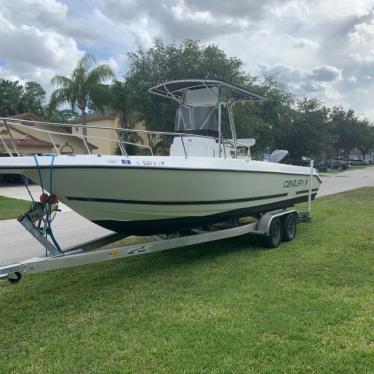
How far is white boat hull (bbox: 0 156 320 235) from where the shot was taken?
14.2ft

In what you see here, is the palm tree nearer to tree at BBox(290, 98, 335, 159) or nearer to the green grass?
the green grass

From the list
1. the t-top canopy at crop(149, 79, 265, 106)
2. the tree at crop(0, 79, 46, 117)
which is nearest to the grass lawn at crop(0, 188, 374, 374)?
the t-top canopy at crop(149, 79, 265, 106)

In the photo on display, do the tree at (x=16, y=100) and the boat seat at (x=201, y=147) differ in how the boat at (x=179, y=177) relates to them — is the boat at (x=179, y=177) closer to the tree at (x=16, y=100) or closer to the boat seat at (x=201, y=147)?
the boat seat at (x=201, y=147)

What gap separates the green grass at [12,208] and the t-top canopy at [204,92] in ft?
19.4

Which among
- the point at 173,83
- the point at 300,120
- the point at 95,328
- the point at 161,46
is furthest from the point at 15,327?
the point at 300,120

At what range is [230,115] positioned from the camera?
7383 mm

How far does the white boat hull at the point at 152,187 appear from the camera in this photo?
4.32 m

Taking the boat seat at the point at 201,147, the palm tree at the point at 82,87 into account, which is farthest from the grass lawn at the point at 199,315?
the palm tree at the point at 82,87

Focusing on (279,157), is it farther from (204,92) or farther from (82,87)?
(82,87)

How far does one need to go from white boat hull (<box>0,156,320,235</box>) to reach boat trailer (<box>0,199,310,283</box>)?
25 cm

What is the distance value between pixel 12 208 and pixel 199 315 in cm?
993

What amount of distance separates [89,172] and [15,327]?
1.71 metres

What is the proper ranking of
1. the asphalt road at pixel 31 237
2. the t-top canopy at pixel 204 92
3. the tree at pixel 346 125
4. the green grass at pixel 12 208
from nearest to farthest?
the asphalt road at pixel 31 237
the t-top canopy at pixel 204 92
the green grass at pixel 12 208
the tree at pixel 346 125

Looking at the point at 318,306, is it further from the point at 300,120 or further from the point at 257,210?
the point at 300,120
